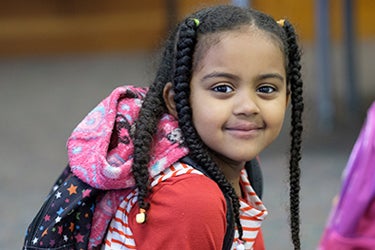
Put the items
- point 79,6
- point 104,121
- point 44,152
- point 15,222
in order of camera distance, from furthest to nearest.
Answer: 1. point 79,6
2. point 44,152
3. point 15,222
4. point 104,121

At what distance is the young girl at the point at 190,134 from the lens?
6.05ft

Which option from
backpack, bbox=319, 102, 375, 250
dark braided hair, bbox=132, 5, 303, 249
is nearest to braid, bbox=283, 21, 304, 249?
dark braided hair, bbox=132, 5, 303, 249

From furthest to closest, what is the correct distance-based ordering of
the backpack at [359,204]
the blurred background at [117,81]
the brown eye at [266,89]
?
the blurred background at [117,81]
the brown eye at [266,89]
the backpack at [359,204]

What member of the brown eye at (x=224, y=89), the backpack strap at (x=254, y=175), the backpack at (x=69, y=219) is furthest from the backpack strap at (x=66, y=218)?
the backpack strap at (x=254, y=175)

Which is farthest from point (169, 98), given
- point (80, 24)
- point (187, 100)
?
point (80, 24)

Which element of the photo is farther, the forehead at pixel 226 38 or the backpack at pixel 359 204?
the forehead at pixel 226 38

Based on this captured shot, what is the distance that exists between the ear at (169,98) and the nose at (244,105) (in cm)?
17

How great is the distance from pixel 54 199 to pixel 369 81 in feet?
14.7

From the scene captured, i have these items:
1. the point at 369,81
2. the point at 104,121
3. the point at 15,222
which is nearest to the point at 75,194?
the point at 104,121

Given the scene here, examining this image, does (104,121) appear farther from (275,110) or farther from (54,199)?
(275,110)

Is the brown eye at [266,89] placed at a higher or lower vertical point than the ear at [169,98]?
higher

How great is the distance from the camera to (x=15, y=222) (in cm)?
358

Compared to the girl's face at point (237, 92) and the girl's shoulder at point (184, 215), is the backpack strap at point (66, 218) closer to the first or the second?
the girl's shoulder at point (184, 215)

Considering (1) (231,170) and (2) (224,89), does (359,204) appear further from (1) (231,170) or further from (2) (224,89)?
(1) (231,170)
